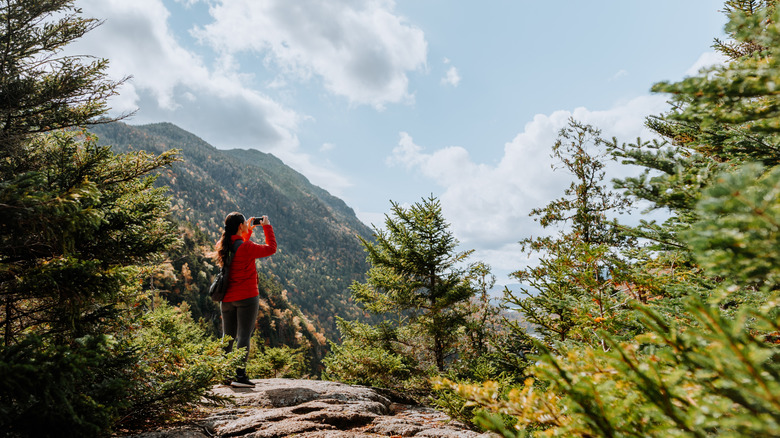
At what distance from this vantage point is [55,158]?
4.13 meters

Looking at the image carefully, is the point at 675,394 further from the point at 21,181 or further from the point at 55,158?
the point at 55,158

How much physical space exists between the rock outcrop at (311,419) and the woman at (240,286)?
771 millimetres

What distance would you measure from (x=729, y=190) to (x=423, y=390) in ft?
24.4

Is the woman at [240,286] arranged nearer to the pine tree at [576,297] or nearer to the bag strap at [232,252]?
the bag strap at [232,252]

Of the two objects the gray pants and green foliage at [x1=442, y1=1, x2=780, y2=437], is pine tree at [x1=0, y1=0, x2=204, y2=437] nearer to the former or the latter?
the gray pants

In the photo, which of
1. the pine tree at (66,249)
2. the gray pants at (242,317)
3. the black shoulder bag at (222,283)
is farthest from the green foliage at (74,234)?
the gray pants at (242,317)

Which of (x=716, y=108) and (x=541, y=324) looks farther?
(x=541, y=324)

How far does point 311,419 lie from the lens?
141 inches

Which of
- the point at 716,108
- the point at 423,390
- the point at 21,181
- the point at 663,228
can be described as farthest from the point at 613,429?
the point at 423,390

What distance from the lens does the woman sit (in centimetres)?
523

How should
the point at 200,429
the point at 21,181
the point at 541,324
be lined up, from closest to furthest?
the point at 21,181 → the point at 200,429 → the point at 541,324

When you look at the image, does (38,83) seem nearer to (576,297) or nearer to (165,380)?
(165,380)

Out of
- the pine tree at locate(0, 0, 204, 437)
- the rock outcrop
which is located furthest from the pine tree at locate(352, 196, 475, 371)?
the pine tree at locate(0, 0, 204, 437)

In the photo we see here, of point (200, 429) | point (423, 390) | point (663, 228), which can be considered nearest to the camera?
point (663, 228)
